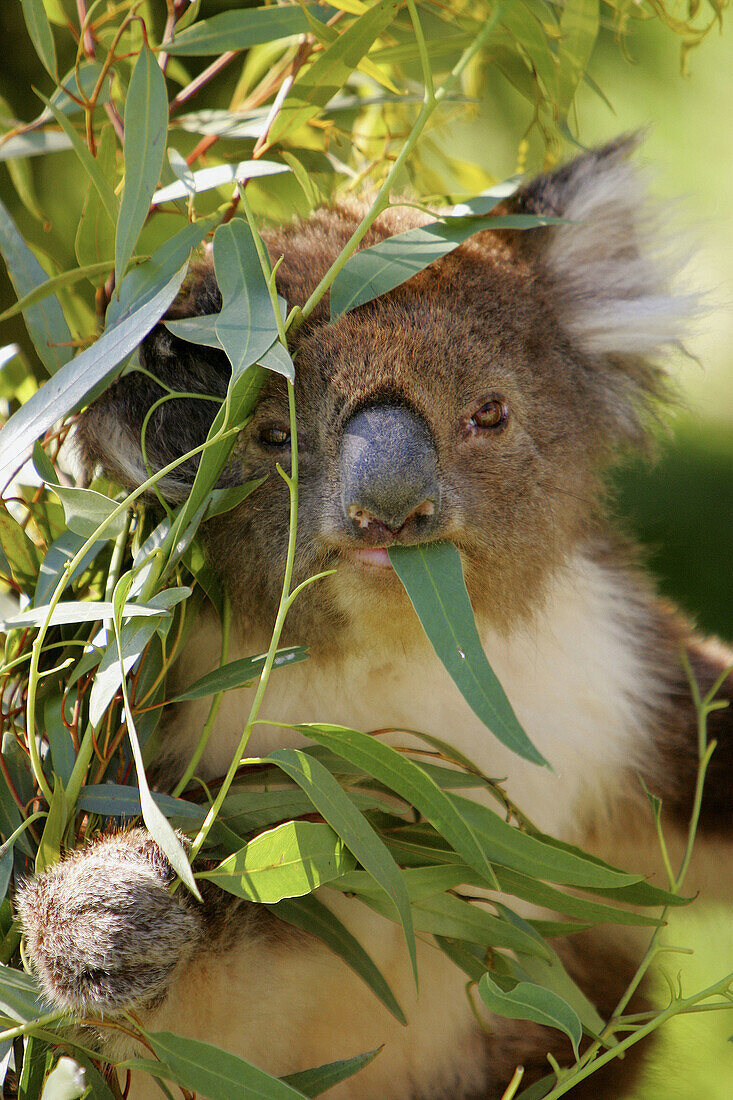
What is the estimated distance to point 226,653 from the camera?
105 cm

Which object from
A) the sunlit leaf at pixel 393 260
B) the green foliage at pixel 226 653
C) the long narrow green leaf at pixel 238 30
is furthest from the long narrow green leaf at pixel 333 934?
the long narrow green leaf at pixel 238 30

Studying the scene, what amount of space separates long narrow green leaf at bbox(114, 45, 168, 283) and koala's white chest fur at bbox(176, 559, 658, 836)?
1.65 feet

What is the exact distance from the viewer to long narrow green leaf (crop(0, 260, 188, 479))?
90 centimetres

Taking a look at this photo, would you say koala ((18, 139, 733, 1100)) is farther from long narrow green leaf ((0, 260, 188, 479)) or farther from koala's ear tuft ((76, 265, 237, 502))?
long narrow green leaf ((0, 260, 188, 479))

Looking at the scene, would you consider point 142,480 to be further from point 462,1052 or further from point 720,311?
point 462,1052

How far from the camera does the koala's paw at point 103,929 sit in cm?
88

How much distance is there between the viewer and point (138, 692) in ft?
3.28

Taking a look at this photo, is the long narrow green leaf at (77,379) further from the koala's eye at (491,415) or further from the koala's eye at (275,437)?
the koala's eye at (491,415)

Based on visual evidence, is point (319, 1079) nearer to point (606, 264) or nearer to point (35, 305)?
point (35, 305)

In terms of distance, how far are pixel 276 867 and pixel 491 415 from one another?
1.84ft

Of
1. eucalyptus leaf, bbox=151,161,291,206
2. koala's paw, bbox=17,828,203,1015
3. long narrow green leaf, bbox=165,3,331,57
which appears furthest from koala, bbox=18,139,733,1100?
long narrow green leaf, bbox=165,3,331,57

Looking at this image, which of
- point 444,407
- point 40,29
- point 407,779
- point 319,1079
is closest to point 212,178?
point 40,29

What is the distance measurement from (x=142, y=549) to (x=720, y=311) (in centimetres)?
88

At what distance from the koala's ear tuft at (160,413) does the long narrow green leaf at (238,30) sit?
0.26 m
